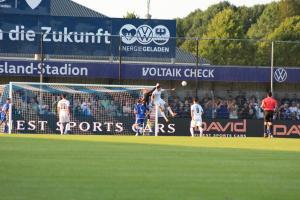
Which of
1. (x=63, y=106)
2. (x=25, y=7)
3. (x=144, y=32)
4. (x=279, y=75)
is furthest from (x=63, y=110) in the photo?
(x=25, y=7)

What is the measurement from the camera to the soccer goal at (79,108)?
38312mm

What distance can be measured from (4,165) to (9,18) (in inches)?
1193

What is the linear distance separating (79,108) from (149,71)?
7540 millimetres

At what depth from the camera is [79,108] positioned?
131 feet

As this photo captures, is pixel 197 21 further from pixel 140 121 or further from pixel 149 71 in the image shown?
pixel 140 121

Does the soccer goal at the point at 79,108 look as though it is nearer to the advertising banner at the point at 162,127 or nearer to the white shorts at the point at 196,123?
the advertising banner at the point at 162,127

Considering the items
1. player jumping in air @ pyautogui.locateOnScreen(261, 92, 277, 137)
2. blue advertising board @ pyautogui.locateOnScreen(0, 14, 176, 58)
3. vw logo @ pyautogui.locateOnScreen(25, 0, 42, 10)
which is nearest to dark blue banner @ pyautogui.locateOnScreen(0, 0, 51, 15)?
vw logo @ pyautogui.locateOnScreen(25, 0, 42, 10)

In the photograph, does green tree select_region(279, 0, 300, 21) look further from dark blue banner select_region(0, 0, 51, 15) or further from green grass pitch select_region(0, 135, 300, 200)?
green grass pitch select_region(0, 135, 300, 200)

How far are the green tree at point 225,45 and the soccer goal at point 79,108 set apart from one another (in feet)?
65.6

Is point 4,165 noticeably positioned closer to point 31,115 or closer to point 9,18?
point 31,115

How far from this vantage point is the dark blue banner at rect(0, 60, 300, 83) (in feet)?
145

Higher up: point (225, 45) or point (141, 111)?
point (225, 45)

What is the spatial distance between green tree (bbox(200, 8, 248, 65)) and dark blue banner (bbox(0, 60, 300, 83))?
11.7m

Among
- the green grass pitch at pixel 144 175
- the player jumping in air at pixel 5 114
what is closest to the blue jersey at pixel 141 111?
the player jumping in air at pixel 5 114
